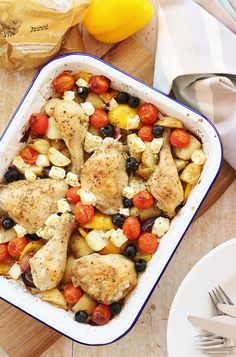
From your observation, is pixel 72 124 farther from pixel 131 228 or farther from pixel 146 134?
pixel 131 228

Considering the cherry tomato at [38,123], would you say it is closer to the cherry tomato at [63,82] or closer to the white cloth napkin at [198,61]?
the cherry tomato at [63,82]

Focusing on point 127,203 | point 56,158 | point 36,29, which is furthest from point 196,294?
point 36,29

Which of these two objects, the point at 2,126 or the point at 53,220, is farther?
the point at 2,126

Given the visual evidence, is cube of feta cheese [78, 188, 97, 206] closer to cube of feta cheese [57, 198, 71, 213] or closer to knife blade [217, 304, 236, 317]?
cube of feta cheese [57, 198, 71, 213]

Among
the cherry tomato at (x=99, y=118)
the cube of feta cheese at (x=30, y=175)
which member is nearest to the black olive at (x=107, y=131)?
the cherry tomato at (x=99, y=118)

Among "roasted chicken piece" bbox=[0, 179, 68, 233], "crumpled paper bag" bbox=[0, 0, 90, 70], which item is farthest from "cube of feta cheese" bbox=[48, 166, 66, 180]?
"crumpled paper bag" bbox=[0, 0, 90, 70]
